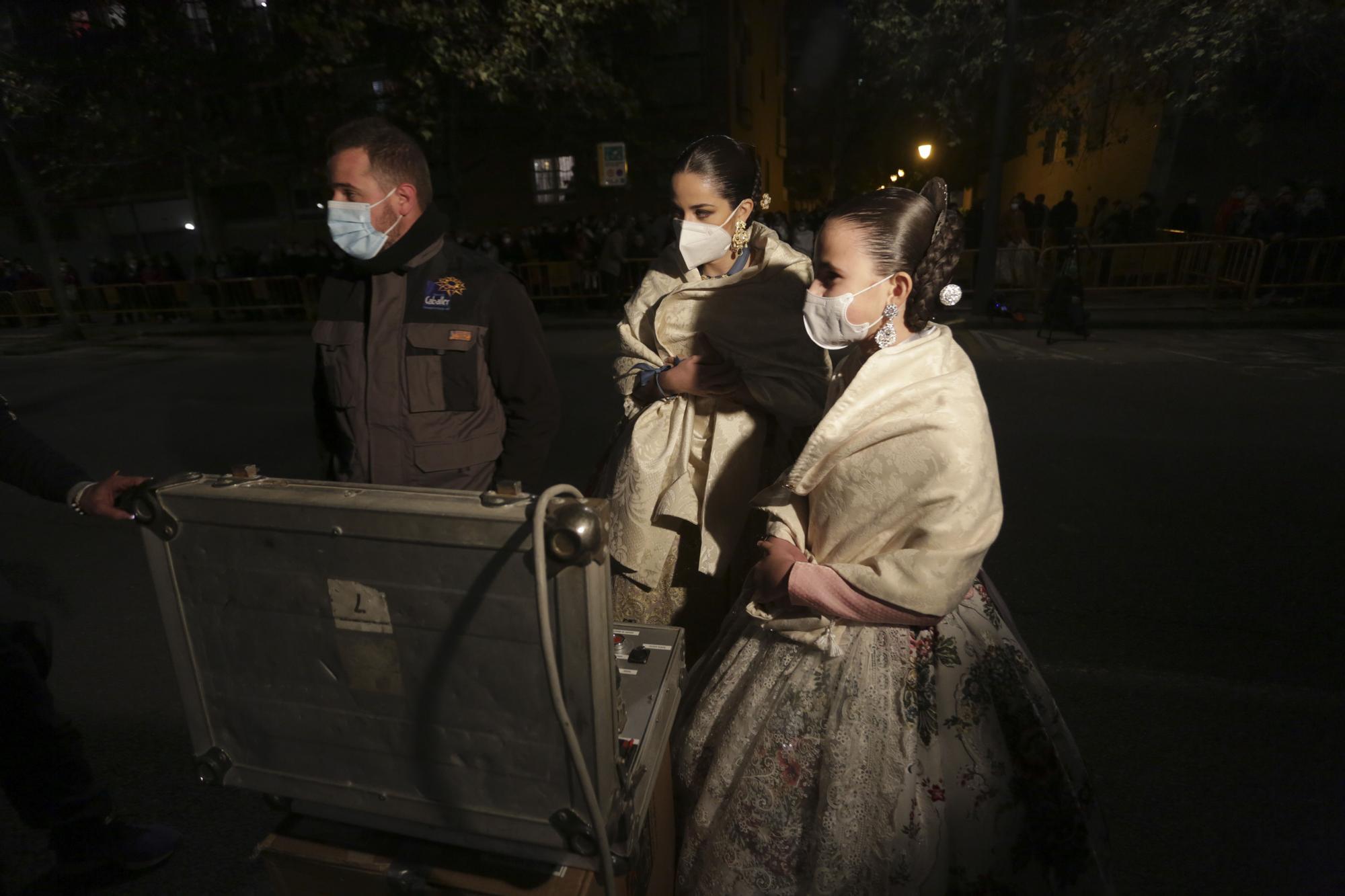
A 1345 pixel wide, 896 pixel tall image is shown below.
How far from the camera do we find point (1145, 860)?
84.9 inches

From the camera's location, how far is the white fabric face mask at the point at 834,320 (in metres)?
1.59

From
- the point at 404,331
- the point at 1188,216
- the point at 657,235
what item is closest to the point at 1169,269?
the point at 1188,216

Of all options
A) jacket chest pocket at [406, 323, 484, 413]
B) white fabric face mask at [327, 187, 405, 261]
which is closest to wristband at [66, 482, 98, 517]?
jacket chest pocket at [406, 323, 484, 413]

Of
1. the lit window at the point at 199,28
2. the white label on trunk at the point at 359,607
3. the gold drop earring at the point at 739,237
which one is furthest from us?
the lit window at the point at 199,28

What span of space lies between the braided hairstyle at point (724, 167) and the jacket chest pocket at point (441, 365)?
768 millimetres

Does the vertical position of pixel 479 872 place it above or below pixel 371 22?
below

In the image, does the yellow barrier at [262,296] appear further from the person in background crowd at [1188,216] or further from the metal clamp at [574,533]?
the person in background crowd at [1188,216]

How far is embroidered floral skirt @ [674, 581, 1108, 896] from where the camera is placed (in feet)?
4.91

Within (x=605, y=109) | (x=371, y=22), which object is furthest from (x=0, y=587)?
(x=605, y=109)

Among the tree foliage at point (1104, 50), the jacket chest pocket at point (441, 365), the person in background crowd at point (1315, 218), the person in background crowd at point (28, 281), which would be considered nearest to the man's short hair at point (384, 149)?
the jacket chest pocket at point (441, 365)

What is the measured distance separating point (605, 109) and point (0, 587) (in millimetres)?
16363

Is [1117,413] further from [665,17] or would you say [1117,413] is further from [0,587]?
[665,17]

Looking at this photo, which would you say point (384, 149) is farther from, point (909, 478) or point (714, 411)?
point (909, 478)

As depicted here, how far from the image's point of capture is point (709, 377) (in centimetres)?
200
